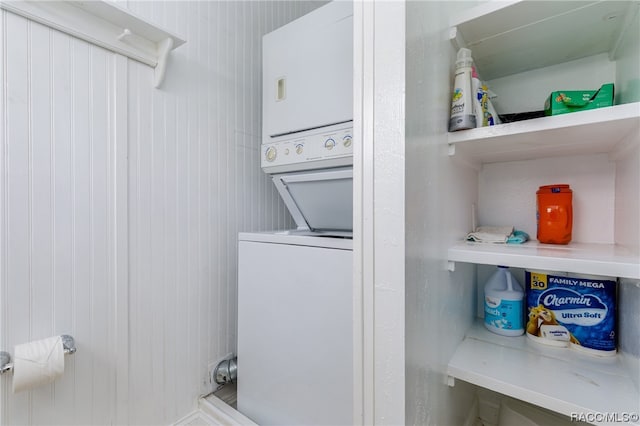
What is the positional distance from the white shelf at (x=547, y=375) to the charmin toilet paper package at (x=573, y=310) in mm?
45

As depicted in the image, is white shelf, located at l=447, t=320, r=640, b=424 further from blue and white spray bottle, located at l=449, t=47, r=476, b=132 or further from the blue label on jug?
blue and white spray bottle, located at l=449, t=47, r=476, b=132

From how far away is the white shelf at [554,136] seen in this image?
0.77 meters

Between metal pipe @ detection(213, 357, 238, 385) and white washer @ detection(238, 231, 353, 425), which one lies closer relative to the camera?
white washer @ detection(238, 231, 353, 425)

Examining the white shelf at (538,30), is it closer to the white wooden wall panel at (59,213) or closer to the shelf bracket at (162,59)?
the shelf bracket at (162,59)

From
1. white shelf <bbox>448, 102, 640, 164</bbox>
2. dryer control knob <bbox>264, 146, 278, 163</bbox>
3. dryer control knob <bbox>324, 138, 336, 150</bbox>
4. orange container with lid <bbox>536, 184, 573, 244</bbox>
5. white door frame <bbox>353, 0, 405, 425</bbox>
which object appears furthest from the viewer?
dryer control knob <bbox>264, 146, 278, 163</bbox>

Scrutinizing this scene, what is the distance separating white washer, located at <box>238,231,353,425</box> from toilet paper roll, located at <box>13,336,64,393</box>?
0.65m

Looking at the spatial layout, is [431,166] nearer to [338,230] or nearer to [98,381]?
[338,230]

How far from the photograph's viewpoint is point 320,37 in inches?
50.6

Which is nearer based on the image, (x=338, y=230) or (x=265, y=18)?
(x=338, y=230)

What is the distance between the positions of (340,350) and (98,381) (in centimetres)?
93

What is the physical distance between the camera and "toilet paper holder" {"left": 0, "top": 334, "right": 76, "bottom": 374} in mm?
862

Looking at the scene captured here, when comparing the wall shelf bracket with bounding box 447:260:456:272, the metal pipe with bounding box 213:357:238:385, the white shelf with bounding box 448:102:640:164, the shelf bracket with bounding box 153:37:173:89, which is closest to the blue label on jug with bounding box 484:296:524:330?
the wall shelf bracket with bounding box 447:260:456:272

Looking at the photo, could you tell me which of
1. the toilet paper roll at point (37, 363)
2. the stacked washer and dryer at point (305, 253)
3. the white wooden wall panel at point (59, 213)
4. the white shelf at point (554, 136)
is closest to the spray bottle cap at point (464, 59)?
the white shelf at point (554, 136)

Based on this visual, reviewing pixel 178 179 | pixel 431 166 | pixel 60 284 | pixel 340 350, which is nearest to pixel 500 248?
pixel 431 166
